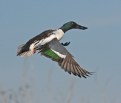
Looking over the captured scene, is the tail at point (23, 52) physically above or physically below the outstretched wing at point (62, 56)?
above

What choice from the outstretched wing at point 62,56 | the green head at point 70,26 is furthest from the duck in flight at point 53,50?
the green head at point 70,26

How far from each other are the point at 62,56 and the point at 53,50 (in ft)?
0.66

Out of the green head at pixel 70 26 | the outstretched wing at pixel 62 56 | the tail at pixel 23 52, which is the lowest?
the outstretched wing at pixel 62 56

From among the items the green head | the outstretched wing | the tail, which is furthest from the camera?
the green head

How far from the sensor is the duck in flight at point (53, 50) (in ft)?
39.3

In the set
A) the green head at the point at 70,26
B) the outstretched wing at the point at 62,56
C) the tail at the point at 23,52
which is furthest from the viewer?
the green head at the point at 70,26

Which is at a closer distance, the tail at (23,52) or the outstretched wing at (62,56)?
the outstretched wing at (62,56)

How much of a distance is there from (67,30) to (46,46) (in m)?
1.28

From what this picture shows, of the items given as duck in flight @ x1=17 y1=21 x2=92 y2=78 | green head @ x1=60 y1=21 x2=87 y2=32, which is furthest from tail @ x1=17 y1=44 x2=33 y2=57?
green head @ x1=60 y1=21 x2=87 y2=32

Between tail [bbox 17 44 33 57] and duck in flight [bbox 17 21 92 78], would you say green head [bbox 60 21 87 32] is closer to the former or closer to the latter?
duck in flight [bbox 17 21 92 78]

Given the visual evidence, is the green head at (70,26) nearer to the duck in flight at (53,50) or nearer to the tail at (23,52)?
the duck in flight at (53,50)

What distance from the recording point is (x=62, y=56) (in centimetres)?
1217

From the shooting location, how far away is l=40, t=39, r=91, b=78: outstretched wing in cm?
1193

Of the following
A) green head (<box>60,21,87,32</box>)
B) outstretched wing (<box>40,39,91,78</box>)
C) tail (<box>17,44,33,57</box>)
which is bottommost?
outstretched wing (<box>40,39,91,78</box>)
